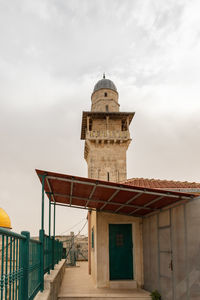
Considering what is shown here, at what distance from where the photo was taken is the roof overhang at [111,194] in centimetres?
744

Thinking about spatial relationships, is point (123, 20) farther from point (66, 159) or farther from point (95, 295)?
point (66, 159)

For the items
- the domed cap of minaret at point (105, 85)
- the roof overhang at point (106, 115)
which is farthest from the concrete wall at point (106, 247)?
the domed cap of minaret at point (105, 85)

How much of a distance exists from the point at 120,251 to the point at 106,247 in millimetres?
549

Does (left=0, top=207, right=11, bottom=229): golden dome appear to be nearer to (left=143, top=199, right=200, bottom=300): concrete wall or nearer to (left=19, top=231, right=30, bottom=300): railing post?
(left=143, top=199, right=200, bottom=300): concrete wall

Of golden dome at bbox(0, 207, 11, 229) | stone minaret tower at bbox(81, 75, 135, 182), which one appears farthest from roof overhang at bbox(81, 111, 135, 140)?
golden dome at bbox(0, 207, 11, 229)

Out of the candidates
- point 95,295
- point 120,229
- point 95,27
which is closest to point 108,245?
point 120,229

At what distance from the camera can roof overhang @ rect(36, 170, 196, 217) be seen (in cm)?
744

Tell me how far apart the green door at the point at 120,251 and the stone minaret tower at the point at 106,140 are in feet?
53.5

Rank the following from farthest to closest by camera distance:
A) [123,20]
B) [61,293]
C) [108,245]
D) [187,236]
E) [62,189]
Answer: [108,245] → [61,293] → [62,189] → [123,20] → [187,236]

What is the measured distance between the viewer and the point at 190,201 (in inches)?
282

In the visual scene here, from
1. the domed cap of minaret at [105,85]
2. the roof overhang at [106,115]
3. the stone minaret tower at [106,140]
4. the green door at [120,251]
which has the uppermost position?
the domed cap of minaret at [105,85]

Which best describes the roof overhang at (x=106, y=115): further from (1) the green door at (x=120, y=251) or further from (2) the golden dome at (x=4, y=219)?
(1) the green door at (x=120, y=251)

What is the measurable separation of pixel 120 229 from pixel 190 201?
16.0 ft

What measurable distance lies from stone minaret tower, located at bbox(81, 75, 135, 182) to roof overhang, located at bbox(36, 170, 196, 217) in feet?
55.2
